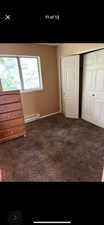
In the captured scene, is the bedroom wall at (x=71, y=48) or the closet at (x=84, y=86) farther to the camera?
the closet at (x=84, y=86)

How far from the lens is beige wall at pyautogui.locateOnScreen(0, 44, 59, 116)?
121 inches

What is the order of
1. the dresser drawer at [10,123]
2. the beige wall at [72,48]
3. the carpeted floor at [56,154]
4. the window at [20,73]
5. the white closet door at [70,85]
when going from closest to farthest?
the carpeted floor at [56,154], the dresser drawer at [10,123], the beige wall at [72,48], the window at [20,73], the white closet door at [70,85]

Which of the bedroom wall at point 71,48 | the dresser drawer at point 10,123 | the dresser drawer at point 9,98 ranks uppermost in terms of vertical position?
the bedroom wall at point 71,48

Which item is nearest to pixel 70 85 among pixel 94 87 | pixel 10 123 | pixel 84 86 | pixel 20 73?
pixel 84 86

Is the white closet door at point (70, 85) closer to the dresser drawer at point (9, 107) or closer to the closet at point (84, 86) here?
the closet at point (84, 86)

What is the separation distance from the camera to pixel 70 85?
3293mm

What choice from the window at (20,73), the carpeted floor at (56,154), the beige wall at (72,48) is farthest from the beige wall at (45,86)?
the carpeted floor at (56,154)

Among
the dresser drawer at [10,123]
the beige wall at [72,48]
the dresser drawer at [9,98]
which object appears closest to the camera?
the dresser drawer at [9,98]

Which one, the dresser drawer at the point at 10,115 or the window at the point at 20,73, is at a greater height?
the window at the point at 20,73

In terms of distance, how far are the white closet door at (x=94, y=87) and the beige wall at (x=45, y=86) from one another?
3.24 feet

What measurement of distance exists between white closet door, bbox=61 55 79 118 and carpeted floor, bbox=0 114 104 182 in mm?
655

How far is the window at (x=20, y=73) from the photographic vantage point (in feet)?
9.36

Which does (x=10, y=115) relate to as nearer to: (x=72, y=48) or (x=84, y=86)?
(x=84, y=86)
